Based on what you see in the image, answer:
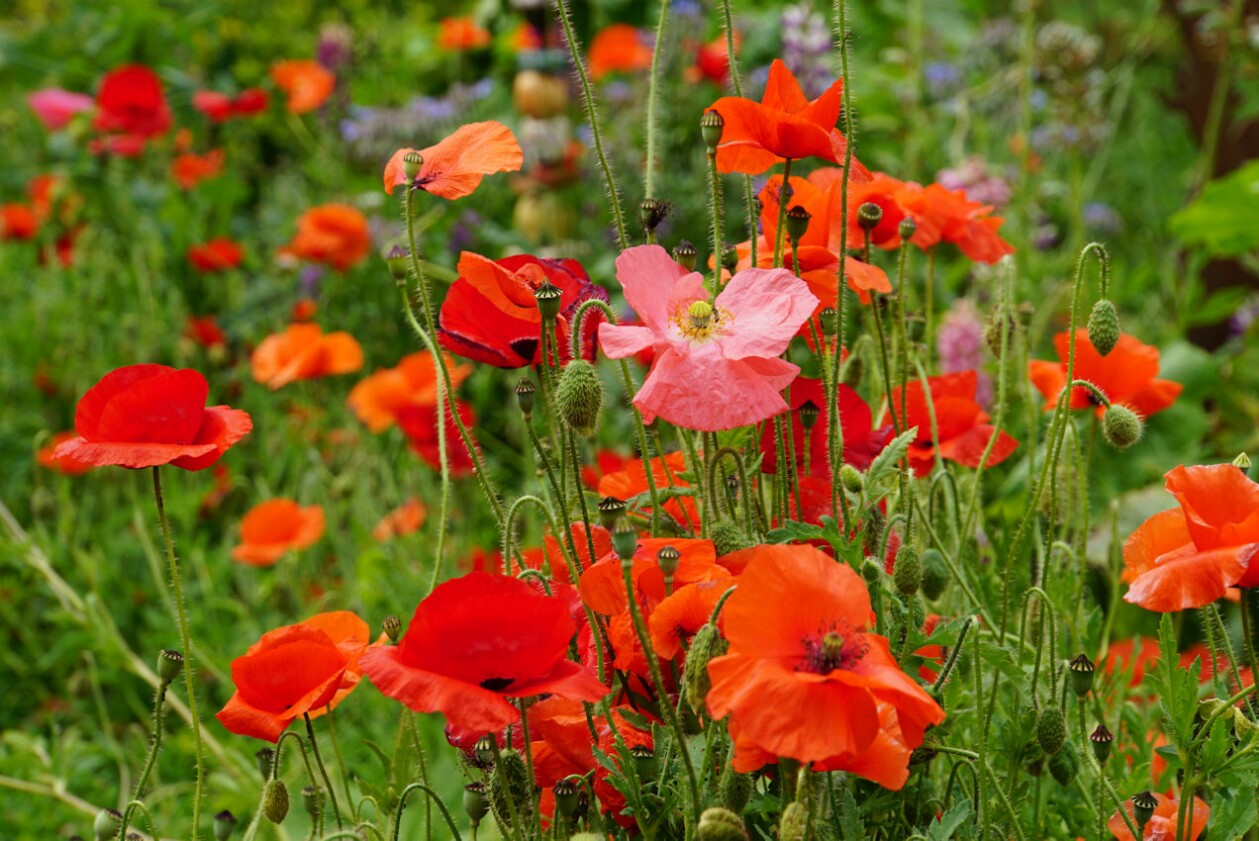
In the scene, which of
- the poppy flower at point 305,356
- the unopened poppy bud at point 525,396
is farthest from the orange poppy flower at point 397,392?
the unopened poppy bud at point 525,396

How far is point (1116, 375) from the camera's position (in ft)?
5.25

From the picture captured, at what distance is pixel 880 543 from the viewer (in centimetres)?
124

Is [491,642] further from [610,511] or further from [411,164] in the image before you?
[411,164]

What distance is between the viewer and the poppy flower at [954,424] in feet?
5.14

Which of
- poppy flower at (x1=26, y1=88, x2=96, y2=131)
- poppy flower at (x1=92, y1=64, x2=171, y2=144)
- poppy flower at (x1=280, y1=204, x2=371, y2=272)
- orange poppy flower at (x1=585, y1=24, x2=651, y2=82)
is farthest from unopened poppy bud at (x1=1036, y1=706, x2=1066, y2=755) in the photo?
poppy flower at (x1=26, y1=88, x2=96, y2=131)

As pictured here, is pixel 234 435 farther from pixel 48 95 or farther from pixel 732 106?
pixel 48 95

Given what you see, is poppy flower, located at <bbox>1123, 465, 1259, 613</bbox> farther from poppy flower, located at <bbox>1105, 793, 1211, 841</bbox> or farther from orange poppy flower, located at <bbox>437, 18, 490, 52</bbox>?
orange poppy flower, located at <bbox>437, 18, 490, 52</bbox>

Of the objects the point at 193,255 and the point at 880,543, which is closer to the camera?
the point at 880,543

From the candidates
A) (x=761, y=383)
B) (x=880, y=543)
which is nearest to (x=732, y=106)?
(x=761, y=383)

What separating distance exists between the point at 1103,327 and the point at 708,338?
16.5 inches

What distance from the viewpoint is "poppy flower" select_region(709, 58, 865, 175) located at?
1148mm

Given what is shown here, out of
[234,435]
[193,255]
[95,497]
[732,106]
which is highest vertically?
[732,106]

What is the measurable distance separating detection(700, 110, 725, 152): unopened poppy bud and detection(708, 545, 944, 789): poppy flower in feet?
1.27

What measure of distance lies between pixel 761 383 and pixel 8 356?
3.57m
